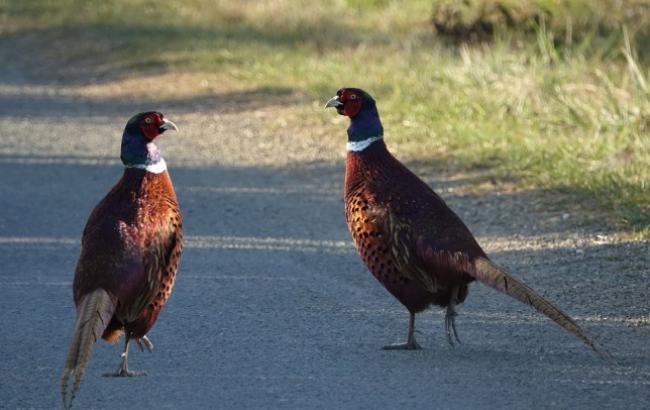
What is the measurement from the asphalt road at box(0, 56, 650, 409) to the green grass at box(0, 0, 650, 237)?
61cm

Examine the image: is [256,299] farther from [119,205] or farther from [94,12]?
[94,12]

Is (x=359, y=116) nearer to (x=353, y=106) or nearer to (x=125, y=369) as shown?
(x=353, y=106)

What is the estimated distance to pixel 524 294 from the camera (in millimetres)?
5258

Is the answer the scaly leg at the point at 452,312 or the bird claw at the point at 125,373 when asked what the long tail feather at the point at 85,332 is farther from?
the scaly leg at the point at 452,312

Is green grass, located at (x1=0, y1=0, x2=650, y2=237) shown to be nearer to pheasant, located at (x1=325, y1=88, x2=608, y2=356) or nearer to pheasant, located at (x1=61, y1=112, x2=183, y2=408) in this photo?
pheasant, located at (x1=325, y1=88, x2=608, y2=356)

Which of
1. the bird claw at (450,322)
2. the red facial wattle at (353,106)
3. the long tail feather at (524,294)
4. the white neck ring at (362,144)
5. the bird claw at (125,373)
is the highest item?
the red facial wattle at (353,106)

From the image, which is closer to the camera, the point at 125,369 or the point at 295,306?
the point at 125,369

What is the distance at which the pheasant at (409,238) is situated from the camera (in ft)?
18.4

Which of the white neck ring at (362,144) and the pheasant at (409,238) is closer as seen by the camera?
the pheasant at (409,238)

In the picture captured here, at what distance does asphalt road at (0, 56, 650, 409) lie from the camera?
5.21 metres

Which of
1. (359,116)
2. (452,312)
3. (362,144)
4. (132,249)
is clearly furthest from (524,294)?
(132,249)

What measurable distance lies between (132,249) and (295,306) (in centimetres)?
148

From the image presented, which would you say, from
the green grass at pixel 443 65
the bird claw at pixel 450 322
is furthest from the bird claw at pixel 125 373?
the green grass at pixel 443 65

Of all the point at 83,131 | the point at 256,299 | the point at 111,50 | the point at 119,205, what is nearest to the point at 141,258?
the point at 119,205
